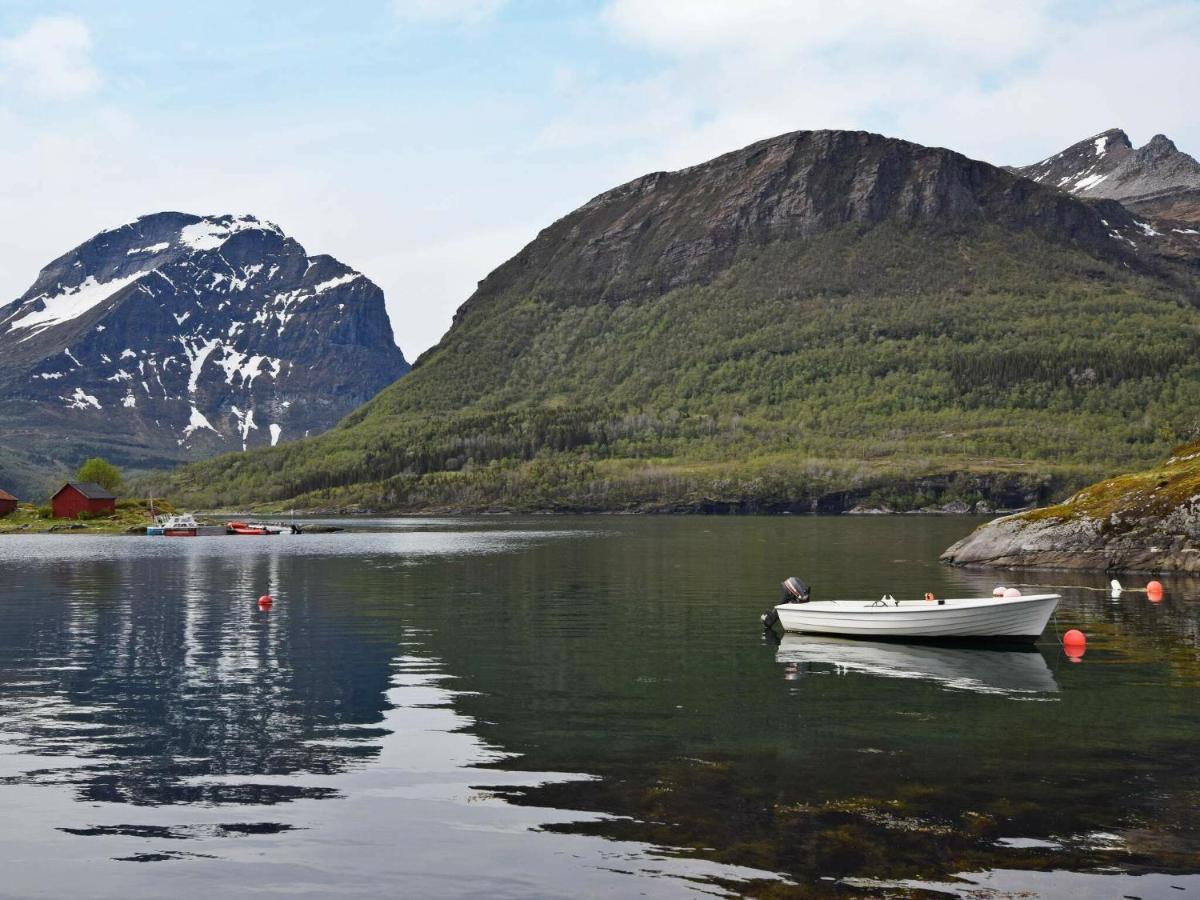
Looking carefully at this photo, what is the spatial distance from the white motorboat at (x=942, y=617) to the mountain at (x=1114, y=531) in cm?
4092

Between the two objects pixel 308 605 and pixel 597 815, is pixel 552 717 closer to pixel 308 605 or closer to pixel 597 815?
pixel 597 815

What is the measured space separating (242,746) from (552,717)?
9.38m

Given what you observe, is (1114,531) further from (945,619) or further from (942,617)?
(942,617)

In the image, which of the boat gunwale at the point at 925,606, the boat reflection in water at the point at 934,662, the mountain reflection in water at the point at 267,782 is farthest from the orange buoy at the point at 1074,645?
the mountain reflection in water at the point at 267,782

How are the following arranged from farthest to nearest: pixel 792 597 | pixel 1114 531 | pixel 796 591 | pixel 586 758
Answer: pixel 1114 531 → pixel 792 597 → pixel 796 591 → pixel 586 758

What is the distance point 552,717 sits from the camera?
1441 inches

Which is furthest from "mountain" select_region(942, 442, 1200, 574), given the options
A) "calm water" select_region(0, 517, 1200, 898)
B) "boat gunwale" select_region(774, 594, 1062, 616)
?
"boat gunwale" select_region(774, 594, 1062, 616)

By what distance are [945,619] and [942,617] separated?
0.18m

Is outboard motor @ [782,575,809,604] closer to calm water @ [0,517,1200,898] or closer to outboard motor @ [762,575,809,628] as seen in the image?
outboard motor @ [762,575,809,628]

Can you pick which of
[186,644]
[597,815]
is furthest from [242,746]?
[186,644]

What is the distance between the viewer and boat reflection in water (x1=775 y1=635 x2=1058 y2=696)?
142 feet

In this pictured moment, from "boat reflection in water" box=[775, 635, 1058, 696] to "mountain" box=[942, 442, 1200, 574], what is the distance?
139 ft

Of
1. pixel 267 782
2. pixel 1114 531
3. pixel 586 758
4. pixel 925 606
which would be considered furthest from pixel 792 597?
pixel 1114 531

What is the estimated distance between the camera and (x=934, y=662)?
49.0 meters
